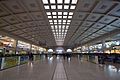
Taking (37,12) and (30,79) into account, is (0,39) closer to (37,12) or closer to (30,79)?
(37,12)

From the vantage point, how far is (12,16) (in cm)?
2275

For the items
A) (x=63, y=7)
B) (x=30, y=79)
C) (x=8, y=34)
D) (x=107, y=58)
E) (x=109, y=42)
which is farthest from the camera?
(x=109, y=42)

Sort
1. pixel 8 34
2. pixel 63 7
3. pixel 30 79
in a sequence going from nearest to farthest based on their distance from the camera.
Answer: pixel 30 79
pixel 63 7
pixel 8 34

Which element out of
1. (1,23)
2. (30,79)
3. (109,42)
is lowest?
(30,79)

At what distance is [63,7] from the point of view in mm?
20641

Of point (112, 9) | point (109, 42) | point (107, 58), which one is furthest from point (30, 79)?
point (109, 42)

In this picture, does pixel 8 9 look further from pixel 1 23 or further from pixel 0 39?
pixel 0 39

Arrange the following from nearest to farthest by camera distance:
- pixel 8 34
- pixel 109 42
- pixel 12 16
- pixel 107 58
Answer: pixel 12 16
pixel 107 58
pixel 8 34
pixel 109 42

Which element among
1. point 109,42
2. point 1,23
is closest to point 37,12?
point 1,23

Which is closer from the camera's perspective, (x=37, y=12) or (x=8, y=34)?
Result: (x=37, y=12)

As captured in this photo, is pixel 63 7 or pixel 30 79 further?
pixel 63 7

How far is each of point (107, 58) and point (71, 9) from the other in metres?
13.8

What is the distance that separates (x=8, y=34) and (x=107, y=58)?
22.1 metres

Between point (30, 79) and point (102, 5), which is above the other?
point (102, 5)
